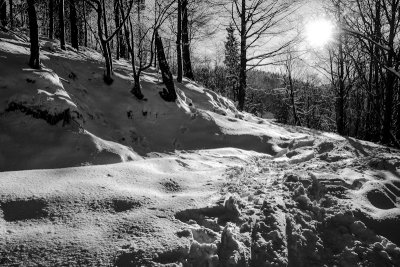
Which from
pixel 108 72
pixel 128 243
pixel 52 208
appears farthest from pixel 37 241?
pixel 108 72

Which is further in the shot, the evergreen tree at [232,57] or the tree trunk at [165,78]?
the evergreen tree at [232,57]

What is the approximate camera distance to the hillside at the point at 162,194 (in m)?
2.54

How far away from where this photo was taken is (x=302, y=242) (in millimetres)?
2861

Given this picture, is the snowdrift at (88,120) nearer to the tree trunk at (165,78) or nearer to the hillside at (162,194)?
the hillside at (162,194)

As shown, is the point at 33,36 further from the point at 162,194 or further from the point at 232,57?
the point at 232,57

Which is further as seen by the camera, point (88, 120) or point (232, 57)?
point (232, 57)

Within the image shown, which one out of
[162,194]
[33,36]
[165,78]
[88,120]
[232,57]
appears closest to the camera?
[162,194]

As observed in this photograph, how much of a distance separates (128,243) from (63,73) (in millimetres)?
5981

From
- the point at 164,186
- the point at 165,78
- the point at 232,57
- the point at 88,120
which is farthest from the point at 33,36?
the point at 232,57

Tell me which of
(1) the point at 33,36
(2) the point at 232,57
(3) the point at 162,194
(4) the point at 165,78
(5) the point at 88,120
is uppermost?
(2) the point at 232,57

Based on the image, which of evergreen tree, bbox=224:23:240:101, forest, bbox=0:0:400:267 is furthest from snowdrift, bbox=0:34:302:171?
evergreen tree, bbox=224:23:240:101

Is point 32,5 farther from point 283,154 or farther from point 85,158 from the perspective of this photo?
point 283,154

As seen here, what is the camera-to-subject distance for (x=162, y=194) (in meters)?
3.56

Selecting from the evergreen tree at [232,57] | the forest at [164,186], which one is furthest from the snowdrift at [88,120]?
the evergreen tree at [232,57]
